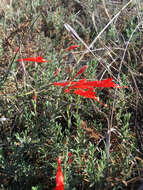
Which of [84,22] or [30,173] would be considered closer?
[30,173]

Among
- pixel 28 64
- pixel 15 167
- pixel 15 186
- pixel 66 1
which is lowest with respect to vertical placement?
pixel 15 186

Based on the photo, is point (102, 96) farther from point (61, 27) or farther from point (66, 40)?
point (61, 27)

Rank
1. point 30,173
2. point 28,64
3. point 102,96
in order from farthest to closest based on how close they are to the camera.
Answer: point 28,64 < point 102,96 < point 30,173

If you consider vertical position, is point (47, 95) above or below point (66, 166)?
above

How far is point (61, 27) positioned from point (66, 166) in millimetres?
2356

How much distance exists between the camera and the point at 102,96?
2385 millimetres

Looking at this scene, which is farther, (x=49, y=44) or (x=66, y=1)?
(x=66, y=1)

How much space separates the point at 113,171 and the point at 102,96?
967 millimetres

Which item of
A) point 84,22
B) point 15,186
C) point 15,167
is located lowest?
Result: point 15,186

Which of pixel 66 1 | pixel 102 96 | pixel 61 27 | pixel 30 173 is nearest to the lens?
pixel 30 173

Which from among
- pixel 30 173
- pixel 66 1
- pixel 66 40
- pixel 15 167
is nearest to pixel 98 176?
pixel 30 173

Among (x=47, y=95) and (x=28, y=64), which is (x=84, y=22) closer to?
(x=28, y=64)

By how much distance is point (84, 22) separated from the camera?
3498mm

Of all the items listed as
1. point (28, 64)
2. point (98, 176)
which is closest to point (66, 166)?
point (98, 176)
